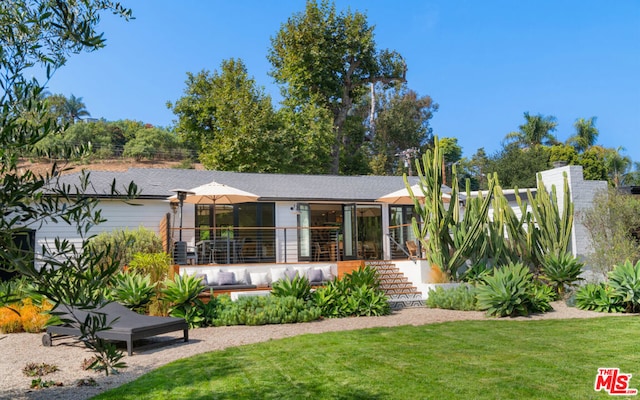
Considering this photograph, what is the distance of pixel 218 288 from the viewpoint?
14469 mm

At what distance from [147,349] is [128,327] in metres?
0.76

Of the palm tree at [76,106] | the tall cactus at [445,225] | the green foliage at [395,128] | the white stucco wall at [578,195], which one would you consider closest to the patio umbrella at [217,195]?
the tall cactus at [445,225]

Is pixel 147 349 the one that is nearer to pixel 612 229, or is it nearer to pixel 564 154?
pixel 612 229

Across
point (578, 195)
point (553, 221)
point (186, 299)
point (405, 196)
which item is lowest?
point (186, 299)

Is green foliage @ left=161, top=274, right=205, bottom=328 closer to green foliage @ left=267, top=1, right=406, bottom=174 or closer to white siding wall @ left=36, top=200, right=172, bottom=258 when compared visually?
white siding wall @ left=36, top=200, right=172, bottom=258

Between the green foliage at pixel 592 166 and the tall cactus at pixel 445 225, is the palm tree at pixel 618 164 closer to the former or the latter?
the green foliage at pixel 592 166

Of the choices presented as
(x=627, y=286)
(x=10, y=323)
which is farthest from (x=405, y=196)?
(x=10, y=323)

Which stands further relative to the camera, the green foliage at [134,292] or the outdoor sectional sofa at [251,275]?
the outdoor sectional sofa at [251,275]

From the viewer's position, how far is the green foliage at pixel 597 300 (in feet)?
42.4

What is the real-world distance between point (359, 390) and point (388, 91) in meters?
45.7

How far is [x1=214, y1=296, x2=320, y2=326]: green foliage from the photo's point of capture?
11.9 meters

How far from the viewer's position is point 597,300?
43.2 feet

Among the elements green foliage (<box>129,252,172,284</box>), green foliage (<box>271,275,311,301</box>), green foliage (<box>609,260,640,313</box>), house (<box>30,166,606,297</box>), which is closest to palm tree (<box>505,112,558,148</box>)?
house (<box>30,166,606,297</box>)
